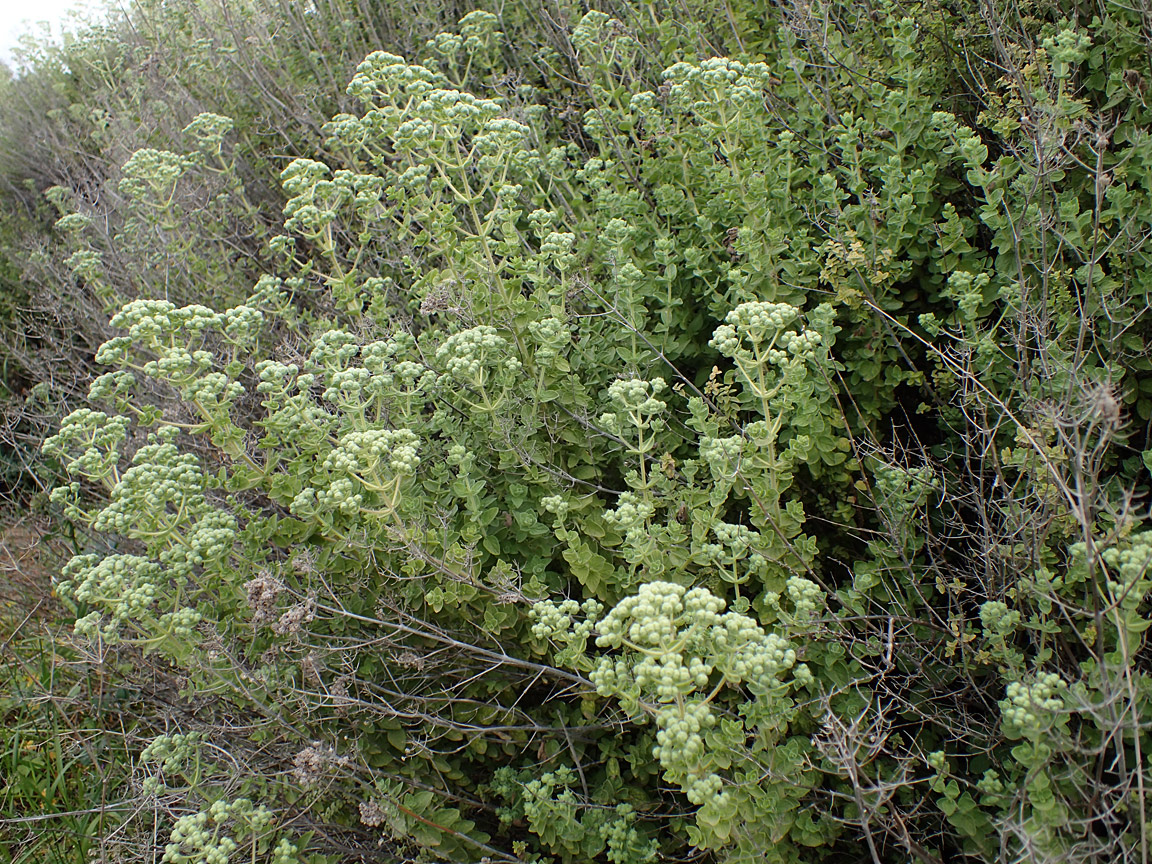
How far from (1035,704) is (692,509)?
42.2 inches

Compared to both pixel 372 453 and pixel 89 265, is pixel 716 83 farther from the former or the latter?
pixel 89 265

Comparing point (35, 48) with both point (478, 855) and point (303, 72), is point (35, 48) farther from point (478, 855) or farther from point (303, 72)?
point (478, 855)

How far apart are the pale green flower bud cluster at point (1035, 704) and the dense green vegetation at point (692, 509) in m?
0.01

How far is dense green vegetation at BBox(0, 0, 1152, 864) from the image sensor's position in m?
2.26

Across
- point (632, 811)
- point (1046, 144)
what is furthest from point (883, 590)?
point (1046, 144)

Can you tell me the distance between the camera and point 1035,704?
6.33 ft

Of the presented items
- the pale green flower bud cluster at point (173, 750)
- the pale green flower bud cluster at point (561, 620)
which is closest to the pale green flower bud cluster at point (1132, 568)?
the pale green flower bud cluster at point (561, 620)

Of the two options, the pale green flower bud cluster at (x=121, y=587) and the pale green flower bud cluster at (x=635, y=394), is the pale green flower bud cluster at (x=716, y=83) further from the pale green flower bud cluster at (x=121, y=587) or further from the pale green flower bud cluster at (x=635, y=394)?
the pale green flower bud cluster at (x=121, y=587)

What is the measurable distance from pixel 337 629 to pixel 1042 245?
2591 millimetres

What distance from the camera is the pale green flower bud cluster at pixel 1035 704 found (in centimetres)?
189

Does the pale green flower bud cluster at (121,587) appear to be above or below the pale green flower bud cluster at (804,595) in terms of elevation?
above

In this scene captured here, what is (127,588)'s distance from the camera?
2.71m

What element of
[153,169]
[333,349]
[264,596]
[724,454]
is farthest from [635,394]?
[153,169]

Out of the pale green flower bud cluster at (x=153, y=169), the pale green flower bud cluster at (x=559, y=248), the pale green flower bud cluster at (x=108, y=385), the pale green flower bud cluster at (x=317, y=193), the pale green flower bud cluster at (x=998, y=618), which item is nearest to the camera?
the pale green flower bud cluster at (x=998, y=618)
